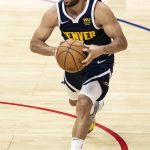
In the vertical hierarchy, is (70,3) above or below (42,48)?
above

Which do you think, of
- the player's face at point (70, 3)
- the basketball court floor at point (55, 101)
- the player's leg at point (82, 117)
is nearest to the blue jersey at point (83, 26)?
the player's face at point (70, 3)

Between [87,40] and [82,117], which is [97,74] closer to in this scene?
[87,40]

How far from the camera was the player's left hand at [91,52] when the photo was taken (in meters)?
4.84

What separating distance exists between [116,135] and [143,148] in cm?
48

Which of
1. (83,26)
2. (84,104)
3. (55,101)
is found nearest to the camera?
(84,104)

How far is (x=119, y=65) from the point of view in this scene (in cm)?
859

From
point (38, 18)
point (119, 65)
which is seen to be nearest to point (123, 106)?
point (119, 65)

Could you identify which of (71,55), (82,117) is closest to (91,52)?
(71,55)

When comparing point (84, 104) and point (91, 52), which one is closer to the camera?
point (91, 52)

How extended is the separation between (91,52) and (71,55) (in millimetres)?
192

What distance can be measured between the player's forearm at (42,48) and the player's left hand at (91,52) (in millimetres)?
407

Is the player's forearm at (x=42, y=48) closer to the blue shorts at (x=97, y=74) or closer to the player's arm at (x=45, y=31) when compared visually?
the player's arm at (x=45, y=31)

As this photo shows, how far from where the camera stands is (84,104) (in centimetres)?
498

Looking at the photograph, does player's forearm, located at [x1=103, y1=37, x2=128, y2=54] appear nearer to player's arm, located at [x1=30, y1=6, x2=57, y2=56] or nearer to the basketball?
the basketball
